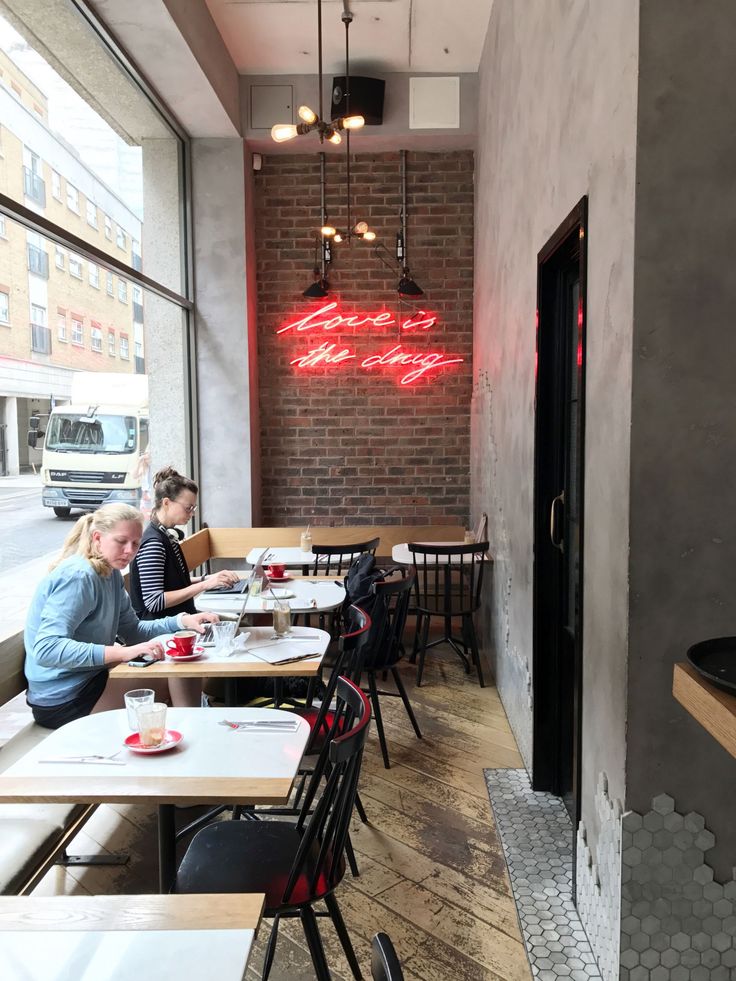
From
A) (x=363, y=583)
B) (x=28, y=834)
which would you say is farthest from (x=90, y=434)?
(x=28, y=834)

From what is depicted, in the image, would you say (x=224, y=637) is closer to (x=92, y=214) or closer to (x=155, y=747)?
(x=155, y=747)

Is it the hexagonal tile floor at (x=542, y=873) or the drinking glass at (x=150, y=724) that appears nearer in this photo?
the drinking glass at (x=150, y=724)

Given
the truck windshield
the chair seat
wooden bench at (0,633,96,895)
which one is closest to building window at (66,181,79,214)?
the truck windshield

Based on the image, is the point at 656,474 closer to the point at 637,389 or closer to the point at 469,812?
the point at 637,389

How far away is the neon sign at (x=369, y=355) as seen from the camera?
6.11 metres

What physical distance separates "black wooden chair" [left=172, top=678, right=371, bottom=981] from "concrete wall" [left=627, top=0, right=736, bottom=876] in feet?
2.35

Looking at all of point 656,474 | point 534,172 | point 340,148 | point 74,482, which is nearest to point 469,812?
point 656,474

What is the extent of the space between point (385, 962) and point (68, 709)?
7.04 ft

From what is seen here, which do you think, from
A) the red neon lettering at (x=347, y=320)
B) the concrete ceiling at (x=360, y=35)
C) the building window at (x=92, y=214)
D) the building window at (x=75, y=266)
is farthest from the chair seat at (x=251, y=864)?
the concrete ceiling at (x=360, y=35)

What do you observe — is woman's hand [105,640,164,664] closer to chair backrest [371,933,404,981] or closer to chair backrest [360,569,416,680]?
chair backrest [360,569,416,680]

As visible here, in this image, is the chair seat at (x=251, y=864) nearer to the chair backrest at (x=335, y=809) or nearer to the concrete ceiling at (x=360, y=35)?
the chair backrest at (x=335, y=809)

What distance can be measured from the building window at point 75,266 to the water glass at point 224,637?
2.02 m

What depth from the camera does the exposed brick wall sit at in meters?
6.05

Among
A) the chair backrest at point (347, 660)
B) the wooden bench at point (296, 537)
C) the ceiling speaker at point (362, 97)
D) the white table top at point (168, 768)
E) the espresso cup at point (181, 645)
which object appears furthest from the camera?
the wooden bench at point (296, 537)
